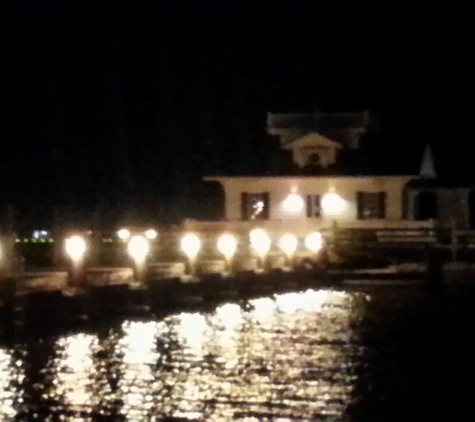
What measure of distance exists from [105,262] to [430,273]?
7308 millimetres

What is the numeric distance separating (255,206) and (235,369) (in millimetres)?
30920

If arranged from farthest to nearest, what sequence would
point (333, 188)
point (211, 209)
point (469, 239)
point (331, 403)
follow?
1. point (211, 209)
2. point (333, 188)
3. point (469, 239)
4. point (331, 403)

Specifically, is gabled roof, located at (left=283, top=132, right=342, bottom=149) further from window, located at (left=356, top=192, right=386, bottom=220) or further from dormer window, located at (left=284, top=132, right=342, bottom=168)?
window, located at (left=356, top=192, right=386, bottom=220)

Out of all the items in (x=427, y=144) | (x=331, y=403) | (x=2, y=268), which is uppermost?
(x=427, y=144)

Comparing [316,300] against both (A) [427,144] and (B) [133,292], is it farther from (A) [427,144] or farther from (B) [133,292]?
Result: (A) [427,144]

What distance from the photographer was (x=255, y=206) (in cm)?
4338

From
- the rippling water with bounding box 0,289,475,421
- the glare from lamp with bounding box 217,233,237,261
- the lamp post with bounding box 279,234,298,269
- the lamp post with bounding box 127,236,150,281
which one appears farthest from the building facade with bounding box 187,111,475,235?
the rippling water with bounding box 0,289,475,421

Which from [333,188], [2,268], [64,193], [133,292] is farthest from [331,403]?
[64,193]

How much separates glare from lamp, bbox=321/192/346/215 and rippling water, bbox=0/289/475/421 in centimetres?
2347

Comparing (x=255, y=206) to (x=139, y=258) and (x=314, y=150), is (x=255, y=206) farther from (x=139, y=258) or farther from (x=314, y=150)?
(x=139, y=258)

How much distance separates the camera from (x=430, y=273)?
26984 millimetres

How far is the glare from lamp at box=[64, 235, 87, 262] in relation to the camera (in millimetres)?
18658

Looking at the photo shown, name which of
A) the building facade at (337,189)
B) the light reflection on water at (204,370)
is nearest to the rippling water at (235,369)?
the light reflection on water at (204,370)

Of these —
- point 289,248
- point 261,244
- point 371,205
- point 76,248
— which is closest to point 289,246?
point 289,248
